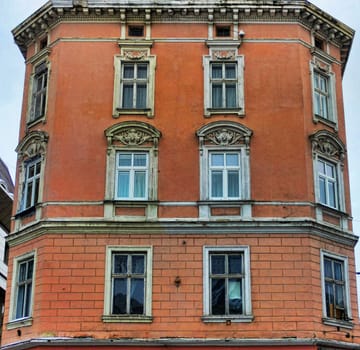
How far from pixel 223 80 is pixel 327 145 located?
449 cm

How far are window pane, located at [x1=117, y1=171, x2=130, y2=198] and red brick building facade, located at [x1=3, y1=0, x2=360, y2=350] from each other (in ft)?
0.14

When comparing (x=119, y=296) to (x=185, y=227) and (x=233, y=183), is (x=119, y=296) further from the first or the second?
(x=233, y=183)

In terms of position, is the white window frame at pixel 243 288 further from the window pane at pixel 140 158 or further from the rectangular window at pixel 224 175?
the window pane at pixel 140 158

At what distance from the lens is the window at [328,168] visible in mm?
25422

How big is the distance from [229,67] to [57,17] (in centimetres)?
691

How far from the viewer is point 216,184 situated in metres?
24.9

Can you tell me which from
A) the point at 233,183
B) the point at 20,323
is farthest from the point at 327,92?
the point at 20,323

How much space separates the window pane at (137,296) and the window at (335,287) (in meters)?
6.06

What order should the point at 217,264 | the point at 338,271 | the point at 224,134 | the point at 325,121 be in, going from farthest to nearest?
the point at 325,121
the point at 224,134
the point at 338,271
the point at 217,264

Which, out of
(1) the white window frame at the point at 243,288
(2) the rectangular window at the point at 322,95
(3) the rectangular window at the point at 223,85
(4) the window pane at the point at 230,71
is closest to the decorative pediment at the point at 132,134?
(3) the rectangular window at the point at 223,85

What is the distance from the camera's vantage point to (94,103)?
25969mm

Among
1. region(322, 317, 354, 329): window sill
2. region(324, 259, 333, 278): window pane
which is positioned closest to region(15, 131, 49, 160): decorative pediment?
region(324, 259, 333, 278): window pane

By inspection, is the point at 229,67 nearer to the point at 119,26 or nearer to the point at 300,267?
the point at 119,26

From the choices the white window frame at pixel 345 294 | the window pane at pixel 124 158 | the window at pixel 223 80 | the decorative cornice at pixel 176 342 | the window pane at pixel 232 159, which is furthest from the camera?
the window at pixel 223 80
